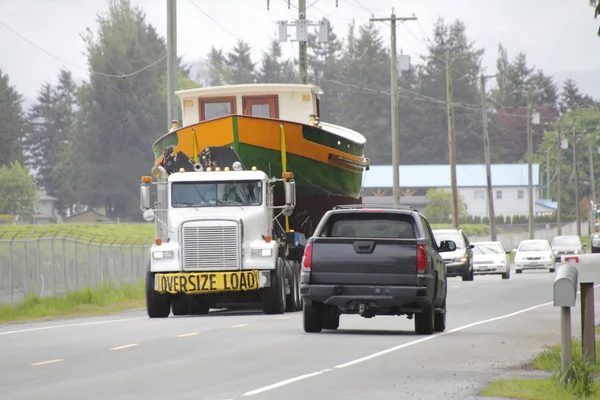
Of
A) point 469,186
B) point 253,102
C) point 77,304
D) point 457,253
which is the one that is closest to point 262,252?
point 77,304

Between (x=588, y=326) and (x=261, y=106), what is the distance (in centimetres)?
2003

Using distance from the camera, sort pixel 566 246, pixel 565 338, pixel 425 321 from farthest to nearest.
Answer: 1. pixel 566 246
2. pixel 425 321
3. pixel 565 338

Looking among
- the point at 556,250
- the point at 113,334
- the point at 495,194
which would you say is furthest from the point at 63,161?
the point at 113,334

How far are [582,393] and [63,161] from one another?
125143 mm

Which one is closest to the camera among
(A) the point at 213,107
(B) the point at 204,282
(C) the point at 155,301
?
(B) the point at 204,282

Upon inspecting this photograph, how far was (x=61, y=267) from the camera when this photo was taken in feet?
133

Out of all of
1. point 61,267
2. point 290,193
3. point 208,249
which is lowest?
point 61,267

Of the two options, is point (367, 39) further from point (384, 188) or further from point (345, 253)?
point (345, 253)

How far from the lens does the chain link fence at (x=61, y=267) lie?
36938 mm

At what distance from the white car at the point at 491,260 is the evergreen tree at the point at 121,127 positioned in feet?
228

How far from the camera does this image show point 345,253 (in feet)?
66.8

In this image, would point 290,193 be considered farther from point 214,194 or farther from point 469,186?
point 469,186

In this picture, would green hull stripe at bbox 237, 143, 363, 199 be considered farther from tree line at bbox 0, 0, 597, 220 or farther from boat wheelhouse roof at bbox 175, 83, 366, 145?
tree line at bbox 0, 0, 597, 220

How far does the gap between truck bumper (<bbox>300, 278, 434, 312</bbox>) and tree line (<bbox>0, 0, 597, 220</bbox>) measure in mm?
89348
